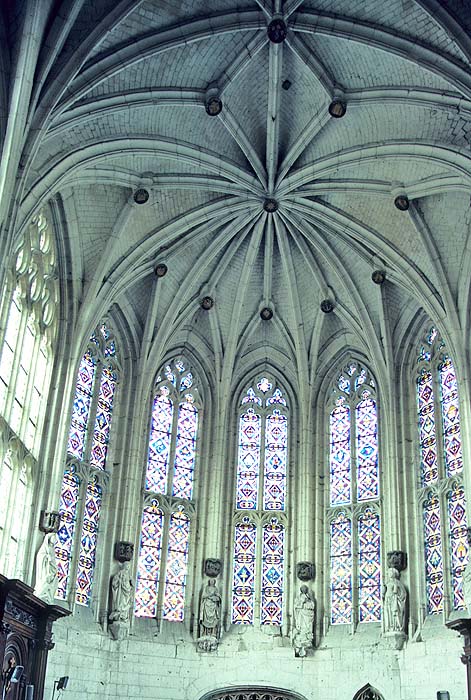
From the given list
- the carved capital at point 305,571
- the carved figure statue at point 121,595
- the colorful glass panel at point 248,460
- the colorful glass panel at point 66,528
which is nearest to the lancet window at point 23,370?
the colorful glass panel at point 66,528

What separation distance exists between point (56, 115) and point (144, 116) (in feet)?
11.5

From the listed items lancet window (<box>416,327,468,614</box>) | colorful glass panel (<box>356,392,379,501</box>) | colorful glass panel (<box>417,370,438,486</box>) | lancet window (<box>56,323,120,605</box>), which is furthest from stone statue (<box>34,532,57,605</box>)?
colorful glass panel (<box>417,370,438,486</box>)

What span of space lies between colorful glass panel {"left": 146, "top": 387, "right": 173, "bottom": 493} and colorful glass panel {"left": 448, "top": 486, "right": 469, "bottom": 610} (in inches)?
307

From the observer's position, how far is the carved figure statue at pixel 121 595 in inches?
971

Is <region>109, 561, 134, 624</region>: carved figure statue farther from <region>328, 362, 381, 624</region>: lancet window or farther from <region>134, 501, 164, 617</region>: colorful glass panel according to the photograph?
<region>328, 362, 381, 624</region>: lancet window

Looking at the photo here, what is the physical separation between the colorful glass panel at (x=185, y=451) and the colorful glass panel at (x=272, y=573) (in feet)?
8.19

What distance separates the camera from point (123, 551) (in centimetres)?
2544

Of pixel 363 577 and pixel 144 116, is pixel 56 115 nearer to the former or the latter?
pixel 144 116

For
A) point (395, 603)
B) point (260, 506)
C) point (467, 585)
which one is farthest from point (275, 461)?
point (467, 585)

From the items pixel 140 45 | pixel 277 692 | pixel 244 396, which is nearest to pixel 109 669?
pixel 277 692

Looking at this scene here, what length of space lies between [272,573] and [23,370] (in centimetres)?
894

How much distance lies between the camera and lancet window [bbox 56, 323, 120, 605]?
2486 cm

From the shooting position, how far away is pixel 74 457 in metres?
25.8

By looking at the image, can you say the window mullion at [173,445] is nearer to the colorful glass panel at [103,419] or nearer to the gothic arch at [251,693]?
the colorful glass panel at [103,419]
